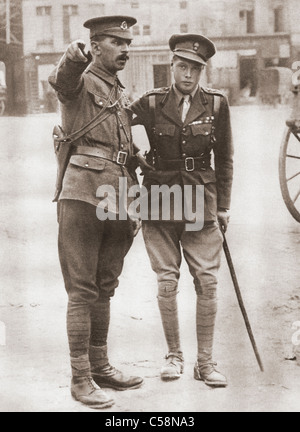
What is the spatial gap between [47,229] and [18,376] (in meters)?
2.99

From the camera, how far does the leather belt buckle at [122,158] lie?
3.39m

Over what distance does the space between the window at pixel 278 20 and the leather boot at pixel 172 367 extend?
2.89 meters

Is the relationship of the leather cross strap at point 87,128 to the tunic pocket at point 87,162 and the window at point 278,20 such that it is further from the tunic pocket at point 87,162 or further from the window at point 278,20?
the window at point 278,20

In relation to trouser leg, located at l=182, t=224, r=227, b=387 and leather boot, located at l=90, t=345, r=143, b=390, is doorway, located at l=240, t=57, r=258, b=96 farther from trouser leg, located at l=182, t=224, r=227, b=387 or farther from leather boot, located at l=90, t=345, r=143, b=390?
leather boot, located at l=90, t=345, r=143, b=390

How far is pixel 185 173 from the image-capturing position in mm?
3639

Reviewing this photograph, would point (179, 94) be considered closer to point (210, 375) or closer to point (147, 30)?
point (210, 375)

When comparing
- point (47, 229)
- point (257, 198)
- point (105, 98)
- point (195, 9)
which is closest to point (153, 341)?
point (105, 98)

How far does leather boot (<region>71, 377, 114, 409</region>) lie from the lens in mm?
3293

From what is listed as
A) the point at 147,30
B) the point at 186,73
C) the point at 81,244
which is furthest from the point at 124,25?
the point at 147,30

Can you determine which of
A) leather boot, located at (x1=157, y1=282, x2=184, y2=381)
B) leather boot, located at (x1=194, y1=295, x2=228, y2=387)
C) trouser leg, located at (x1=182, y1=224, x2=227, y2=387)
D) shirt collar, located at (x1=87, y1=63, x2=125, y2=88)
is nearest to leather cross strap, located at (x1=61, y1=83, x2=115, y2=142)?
shirt collar, located at (x1=87, y1=63, x2=125, y2=88)

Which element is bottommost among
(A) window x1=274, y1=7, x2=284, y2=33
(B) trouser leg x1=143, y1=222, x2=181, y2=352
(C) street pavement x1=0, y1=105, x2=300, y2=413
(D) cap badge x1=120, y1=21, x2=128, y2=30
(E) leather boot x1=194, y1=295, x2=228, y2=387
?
(C) street pavement x1=0, y1=105, x2=300, y2=413

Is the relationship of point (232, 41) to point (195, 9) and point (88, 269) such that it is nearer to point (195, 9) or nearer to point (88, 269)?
point (195, 9)

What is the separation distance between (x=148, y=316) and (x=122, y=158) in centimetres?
156

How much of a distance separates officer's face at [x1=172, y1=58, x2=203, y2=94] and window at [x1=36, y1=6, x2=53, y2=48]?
4.88 feet
